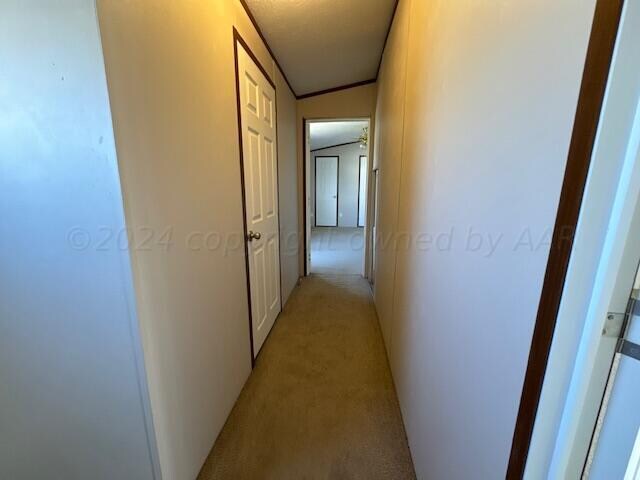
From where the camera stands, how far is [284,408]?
1.55m

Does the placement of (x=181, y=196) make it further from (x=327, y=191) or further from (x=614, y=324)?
(x=327, y=191)

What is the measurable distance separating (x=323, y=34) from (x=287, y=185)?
52.4 inches

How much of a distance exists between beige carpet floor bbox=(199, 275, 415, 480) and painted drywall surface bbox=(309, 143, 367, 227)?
576 cm

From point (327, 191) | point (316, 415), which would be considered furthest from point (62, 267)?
point (327, 191)

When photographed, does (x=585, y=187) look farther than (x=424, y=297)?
No

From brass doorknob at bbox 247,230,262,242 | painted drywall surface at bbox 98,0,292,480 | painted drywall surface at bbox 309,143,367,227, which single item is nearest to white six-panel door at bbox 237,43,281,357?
brass doorknob at bbox 247,230,262,242

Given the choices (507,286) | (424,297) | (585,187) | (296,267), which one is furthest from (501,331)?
(296,267)

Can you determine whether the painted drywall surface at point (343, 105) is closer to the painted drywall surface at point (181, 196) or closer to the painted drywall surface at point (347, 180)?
the painted drywall surface at point (181, 196)

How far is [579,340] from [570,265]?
0.14 m

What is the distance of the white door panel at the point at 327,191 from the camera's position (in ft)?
25.3

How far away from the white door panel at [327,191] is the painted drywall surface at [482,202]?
650 cm

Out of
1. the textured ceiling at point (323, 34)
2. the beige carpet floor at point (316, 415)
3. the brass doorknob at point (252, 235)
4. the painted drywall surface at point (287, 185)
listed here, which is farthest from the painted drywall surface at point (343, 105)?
the beige carpet floor at point (316, 415)

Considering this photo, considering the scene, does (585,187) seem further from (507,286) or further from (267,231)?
(267,231)

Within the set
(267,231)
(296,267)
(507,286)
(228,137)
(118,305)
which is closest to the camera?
(507,286)
